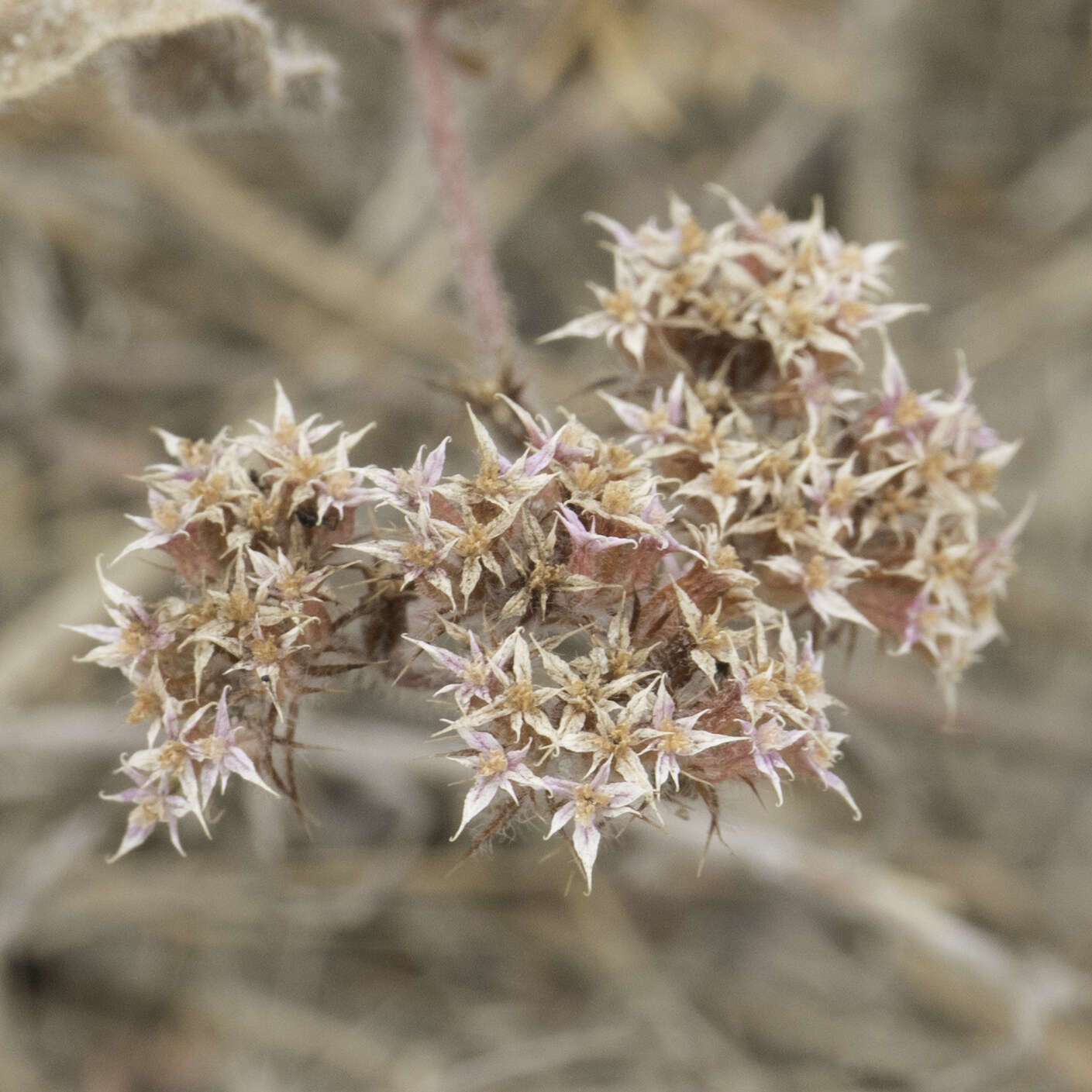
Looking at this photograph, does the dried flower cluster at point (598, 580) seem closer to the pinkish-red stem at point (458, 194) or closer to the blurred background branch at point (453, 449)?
the pinkish-red stem at point (458, 194)

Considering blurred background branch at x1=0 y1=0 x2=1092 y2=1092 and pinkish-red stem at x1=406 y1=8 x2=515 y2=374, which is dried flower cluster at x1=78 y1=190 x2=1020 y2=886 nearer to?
pinkish-red stem at x1=406 y1=8 x2=515 y2=374

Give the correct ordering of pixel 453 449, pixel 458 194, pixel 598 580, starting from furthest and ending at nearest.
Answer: pixel 453 449, pixel 458 194, pixel 598 580

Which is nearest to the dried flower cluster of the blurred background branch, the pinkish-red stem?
the pinkish-red stem

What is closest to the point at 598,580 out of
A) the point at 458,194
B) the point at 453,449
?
the point at 458,194

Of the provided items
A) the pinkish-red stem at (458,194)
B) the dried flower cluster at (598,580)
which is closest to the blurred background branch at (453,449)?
the pinkish-red stem at (458,194)

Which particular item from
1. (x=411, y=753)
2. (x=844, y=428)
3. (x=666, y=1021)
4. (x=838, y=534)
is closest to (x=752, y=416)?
(x=844, y=428)

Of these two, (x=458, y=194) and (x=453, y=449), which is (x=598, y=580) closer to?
(x=458, y=194)
